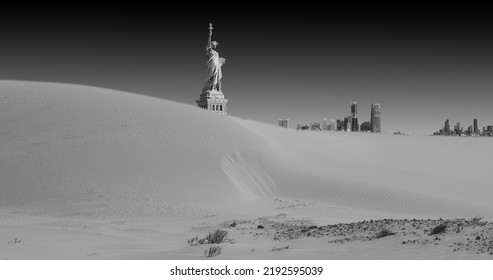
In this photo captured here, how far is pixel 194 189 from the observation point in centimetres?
1792

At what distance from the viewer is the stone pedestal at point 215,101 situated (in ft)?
144

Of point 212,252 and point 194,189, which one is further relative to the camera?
point 194,189

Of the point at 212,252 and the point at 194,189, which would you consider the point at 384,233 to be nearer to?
the point at 212,252

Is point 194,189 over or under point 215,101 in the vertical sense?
under

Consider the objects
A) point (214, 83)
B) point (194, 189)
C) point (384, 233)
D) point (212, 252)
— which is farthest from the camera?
point (214, 83)

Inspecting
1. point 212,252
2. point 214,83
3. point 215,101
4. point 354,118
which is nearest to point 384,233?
point 212,252

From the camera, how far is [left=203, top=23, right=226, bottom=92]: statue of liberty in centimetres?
4428

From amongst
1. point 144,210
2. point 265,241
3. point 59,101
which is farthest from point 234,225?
point 59,101

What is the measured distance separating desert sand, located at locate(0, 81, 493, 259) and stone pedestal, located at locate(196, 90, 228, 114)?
15.3 metres

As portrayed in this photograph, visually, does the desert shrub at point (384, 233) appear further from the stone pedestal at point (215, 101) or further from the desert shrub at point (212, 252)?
the stone pedestal at point (215, 101)

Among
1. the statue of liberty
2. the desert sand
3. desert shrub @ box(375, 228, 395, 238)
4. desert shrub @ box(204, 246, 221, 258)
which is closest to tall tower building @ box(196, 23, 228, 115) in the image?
the statue of liberty

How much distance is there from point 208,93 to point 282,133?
1548 centimetres

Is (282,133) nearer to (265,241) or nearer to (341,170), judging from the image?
(341,170)

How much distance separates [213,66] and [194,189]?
27429mm
